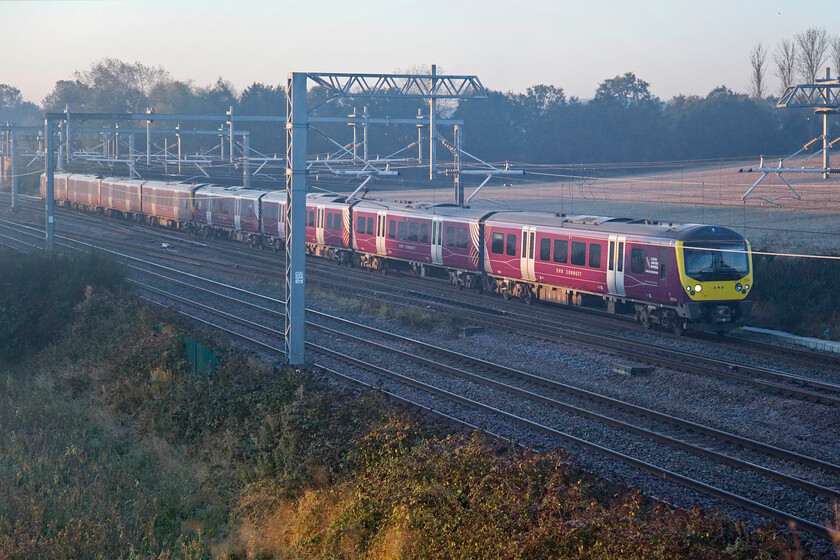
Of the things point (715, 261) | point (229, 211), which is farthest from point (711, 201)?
point (229, 211)

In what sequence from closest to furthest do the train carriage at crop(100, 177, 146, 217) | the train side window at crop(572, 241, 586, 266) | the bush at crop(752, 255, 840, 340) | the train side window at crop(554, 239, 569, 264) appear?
the bush at crop(752, 255, 840, 340), the train side window at crop(572, 241, 586, 266), the train side window at crop(554, 239, 569, 264), the train carriage at crop(100, 177, 146, 217)

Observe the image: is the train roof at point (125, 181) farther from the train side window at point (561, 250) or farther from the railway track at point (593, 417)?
the train side window at point (561, 250)

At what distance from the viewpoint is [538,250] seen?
24.1 meters

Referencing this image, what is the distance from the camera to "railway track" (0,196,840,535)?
1106cm

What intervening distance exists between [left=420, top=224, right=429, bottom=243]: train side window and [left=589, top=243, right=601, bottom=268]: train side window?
7784mm

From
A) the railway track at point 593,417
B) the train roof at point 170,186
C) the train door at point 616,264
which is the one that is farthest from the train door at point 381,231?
the train roof at point 170,186

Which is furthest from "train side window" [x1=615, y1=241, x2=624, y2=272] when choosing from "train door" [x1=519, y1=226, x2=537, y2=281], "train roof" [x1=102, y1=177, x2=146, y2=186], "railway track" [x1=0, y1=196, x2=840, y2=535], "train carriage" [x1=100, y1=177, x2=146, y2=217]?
"train roof" [x1=102, y1=177, x2=146, y2=186]

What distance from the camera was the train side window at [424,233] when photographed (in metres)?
28.8

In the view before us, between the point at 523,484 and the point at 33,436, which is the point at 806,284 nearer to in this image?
the point at 523,484

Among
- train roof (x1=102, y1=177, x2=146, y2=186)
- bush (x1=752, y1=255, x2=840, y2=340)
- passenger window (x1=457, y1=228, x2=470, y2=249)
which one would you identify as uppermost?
train roof (x1=102, y1=177, x2=146, y2=186)

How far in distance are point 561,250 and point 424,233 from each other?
6.81m

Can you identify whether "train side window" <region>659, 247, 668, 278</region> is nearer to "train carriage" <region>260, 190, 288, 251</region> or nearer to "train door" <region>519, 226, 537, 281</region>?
"train door" <region>519, 226, 537, 281</region>

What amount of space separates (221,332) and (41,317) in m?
7.31

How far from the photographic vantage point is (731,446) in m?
12.6
